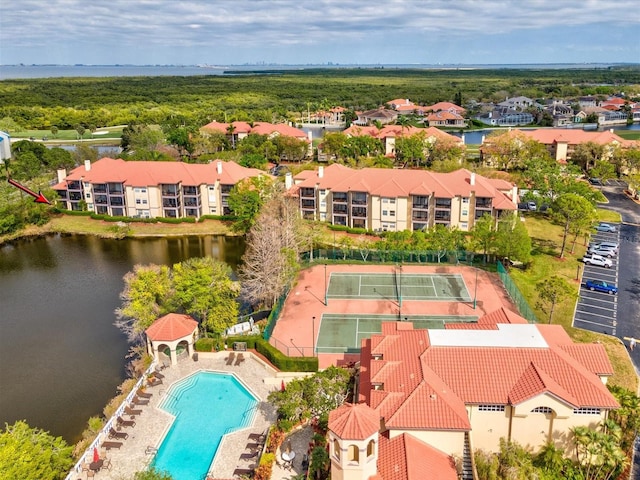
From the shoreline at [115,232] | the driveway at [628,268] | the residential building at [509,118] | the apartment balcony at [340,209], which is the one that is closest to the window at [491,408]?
the driveway at [628,268]

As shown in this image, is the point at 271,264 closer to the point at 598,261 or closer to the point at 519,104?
the point at 598,261

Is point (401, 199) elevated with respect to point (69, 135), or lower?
lower

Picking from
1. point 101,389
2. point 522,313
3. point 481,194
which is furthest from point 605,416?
point 481,194

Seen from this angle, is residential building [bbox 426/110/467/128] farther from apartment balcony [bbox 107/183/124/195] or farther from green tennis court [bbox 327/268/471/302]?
green tennis court [bbox 327/268/471/302]

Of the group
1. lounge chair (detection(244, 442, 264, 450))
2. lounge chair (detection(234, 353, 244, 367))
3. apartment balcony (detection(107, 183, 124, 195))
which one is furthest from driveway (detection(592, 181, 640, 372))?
apartment balcony (detection(107, 183, 124, 195))

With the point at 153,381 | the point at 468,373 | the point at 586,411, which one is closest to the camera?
the point at 586,411

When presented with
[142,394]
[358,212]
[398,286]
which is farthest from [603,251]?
[142,394]
